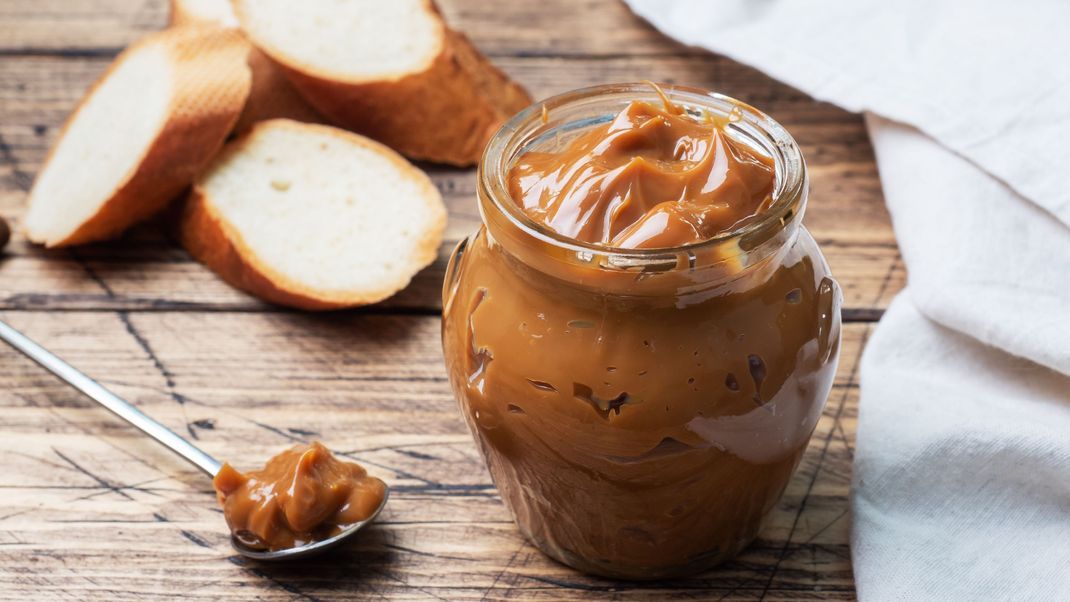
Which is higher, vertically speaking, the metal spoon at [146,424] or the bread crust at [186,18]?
the bread crust at [186,18]

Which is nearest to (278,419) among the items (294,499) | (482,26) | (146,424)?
(146,424)

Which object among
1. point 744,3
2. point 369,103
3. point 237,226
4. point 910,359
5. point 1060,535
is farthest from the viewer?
point 744,3

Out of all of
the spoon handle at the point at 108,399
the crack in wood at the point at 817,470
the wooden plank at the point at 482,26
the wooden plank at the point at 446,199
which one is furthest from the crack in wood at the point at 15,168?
the crack in wood at the point at 817,470

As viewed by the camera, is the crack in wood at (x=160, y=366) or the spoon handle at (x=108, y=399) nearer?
the spoon handle at (x=108, y=399)

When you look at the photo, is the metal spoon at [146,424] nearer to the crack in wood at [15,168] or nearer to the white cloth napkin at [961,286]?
the crack in wood at [15,168]

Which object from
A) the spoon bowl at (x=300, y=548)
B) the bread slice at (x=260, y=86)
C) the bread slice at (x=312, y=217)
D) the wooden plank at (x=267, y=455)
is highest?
the bread slice at (x=260, y=86)

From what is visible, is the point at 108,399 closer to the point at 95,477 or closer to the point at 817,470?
the point at 95,477

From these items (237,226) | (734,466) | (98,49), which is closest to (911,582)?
(734,466)

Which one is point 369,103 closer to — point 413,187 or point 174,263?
point 413,187
